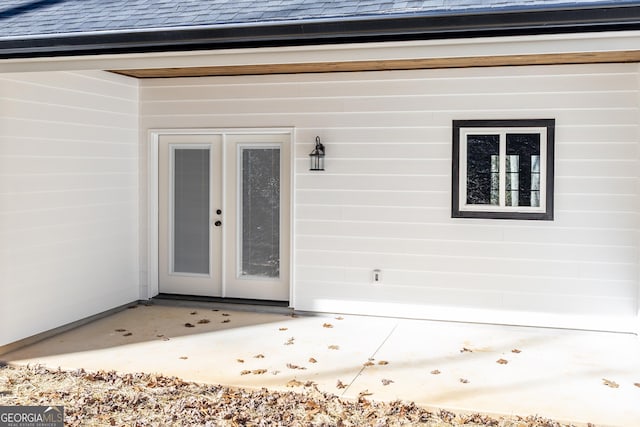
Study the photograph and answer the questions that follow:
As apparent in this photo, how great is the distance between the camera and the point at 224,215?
24.8 ft

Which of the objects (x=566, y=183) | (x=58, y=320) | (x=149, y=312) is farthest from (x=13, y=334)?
(x=566, y=183)

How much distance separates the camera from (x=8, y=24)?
5.22 metres

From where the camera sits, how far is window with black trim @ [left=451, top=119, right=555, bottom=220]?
655cm

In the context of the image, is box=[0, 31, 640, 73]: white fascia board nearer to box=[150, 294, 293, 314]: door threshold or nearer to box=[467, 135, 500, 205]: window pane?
box=[467, 135, 500, 205]: window pane

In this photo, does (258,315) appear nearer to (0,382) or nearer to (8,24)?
(0,382)

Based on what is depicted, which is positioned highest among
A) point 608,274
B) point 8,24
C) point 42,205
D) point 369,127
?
point 8,24

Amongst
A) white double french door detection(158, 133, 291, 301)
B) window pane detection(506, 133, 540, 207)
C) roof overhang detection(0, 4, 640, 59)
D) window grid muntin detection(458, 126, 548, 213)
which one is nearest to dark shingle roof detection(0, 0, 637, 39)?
roof overhang detection(0, 4, 640, 59)

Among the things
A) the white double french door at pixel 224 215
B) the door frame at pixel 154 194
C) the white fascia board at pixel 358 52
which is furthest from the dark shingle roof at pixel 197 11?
the white double french door at pixel 224 215

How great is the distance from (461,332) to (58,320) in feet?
12.6

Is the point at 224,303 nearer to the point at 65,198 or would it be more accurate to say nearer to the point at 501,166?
the point at 65,198

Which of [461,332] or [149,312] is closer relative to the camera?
[461,332]

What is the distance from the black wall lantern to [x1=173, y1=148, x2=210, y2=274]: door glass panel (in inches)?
50.4

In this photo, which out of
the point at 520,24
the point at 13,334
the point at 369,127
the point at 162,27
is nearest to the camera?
the point at 520,24

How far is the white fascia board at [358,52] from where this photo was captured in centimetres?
397
